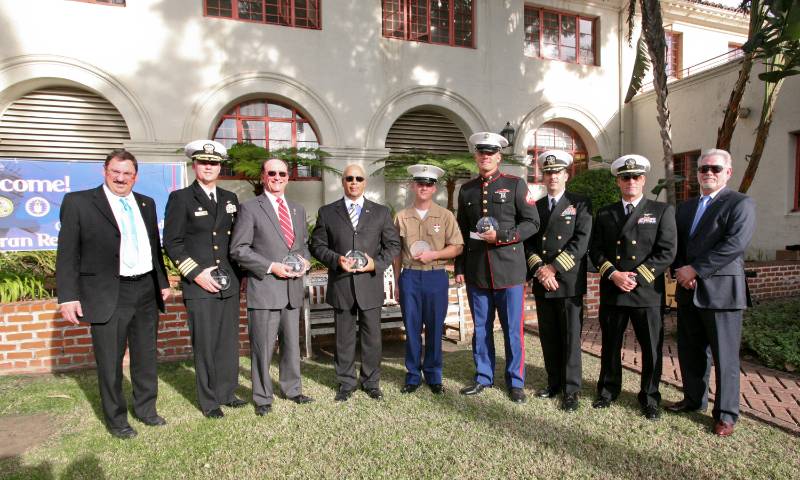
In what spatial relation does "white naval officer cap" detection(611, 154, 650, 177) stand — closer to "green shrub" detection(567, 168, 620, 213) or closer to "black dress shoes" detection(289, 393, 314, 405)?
"black dress shoes" detection(289, 393, 314, 405)

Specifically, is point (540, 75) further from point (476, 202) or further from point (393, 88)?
point (476, 202)

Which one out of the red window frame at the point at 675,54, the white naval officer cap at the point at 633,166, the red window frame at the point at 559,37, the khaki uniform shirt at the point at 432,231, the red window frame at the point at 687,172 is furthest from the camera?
the red window frame at the point at 675,54

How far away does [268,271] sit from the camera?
3.92m

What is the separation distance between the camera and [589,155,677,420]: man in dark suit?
149 inches

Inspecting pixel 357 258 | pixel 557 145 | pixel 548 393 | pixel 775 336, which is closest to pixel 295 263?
pixel 357 258

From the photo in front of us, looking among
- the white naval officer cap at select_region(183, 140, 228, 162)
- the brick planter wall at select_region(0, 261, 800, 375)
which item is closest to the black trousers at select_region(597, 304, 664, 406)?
the white naval officer cap at select_region(183, 140, 228, 162)

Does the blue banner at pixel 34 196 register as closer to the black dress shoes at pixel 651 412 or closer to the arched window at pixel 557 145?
the black dress shoes at pixel 651 412

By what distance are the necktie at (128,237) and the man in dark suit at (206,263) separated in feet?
0.75

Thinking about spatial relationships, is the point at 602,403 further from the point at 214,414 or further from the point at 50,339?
the point at 50,339

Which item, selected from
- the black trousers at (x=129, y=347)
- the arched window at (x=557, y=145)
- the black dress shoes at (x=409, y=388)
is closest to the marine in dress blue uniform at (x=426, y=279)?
the black dress shoes at (x=409, y=388)

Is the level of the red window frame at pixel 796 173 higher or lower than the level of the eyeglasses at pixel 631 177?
higher

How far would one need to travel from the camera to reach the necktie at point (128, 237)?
144 inches

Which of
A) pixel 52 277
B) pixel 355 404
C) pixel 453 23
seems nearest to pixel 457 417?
pixel 355 404

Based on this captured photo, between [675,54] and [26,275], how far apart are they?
56.6ft
